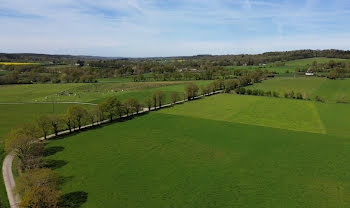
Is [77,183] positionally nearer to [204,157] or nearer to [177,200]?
[177,200]

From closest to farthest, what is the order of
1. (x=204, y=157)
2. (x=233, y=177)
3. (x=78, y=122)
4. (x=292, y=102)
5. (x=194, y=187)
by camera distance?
1. (x=194, y=187)
2. (x=233, y=177)
3. (x=204, y=157)
4. (x=78, y=122)
5. (x=292, y=102)

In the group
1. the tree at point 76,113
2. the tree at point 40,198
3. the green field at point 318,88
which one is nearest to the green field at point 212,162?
the tree at point 40,198

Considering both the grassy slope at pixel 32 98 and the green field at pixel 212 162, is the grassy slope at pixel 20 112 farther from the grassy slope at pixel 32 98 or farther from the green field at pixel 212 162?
the green field at pixel 212 162

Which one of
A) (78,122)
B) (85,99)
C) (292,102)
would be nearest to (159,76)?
(85,99)

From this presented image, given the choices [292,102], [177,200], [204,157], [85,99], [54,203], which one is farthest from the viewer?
[85,99]

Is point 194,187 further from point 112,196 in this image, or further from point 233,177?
point 112,196

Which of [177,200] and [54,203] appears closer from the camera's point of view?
[54,203]

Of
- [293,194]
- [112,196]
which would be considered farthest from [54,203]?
[293,194]
